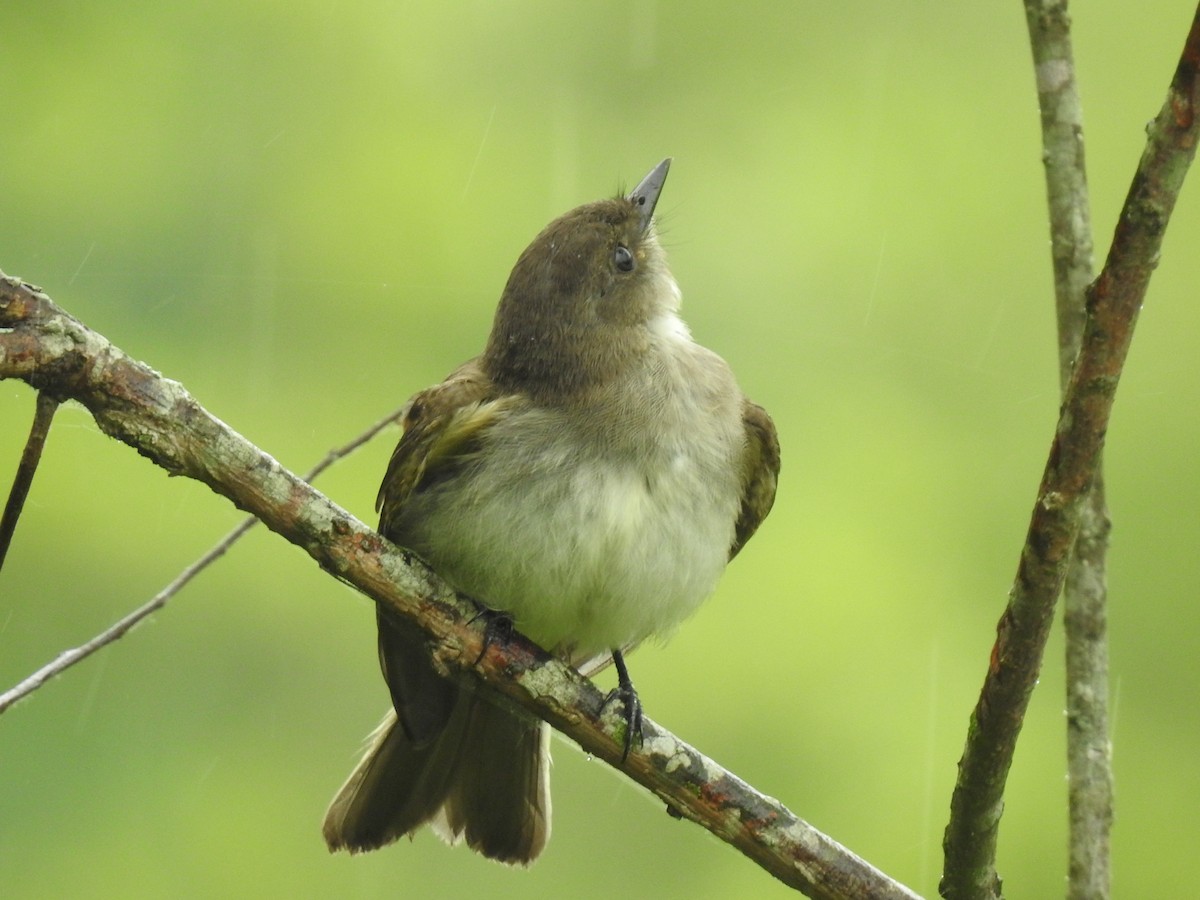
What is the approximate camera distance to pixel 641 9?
7.12 metres

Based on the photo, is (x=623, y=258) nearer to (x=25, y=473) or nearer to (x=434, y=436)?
(x=434, y=436)

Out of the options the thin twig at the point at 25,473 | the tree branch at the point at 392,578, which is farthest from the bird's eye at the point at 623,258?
the thin twig at the point at 25,473

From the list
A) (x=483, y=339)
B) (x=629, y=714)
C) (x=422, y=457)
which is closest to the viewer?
(x=629, y=714)

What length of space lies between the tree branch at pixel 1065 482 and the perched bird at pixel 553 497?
1.90 ft

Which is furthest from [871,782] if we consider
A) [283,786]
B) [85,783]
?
[85,783]

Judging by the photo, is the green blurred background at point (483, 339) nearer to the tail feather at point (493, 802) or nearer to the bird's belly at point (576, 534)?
the tail feather at point (493, 802)

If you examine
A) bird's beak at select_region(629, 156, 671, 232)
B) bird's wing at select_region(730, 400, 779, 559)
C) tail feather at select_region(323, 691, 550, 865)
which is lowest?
tail feather at select_region(323, 691, 550, 865)

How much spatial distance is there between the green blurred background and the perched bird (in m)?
2.47

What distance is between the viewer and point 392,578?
7.05ft

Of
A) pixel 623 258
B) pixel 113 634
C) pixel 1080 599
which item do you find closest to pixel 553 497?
pixel 623 258

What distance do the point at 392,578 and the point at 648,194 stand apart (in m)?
1.25

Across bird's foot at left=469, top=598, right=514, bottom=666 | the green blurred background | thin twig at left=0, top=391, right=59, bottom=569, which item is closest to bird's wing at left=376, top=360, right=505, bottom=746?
bird's foot at left=469, top=598, right=514, bottom=666

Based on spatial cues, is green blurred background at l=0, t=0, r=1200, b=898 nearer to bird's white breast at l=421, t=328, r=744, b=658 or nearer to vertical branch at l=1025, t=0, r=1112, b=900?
bird's white breast at l=421, t=328, r=744, b=658

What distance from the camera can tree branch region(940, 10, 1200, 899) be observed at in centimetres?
165
